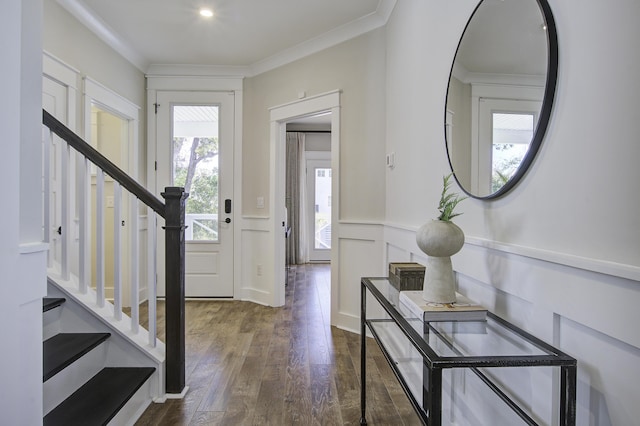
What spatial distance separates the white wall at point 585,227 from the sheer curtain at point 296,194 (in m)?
5.53

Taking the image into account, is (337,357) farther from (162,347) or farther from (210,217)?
(210,217)

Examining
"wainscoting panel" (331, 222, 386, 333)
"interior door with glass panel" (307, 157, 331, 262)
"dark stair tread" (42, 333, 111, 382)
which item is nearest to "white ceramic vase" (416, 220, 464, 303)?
"dark stair tread" (42, 333, 111, 382)

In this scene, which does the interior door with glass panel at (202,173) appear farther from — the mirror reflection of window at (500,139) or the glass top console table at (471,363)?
the mirror reflection of window at (500,139)

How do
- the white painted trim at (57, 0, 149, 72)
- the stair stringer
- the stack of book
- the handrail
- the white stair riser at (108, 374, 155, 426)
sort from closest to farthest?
1. the stack of book
2. the white stair riser at (108, 374, 155, 426)
3. the handrail
4. the stair stringer
5. the white painted trim at (57, 0, 149, 72)

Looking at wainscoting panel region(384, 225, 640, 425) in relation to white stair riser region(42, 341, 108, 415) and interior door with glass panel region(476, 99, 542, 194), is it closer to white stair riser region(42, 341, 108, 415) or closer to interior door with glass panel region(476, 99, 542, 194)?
interior door with glass panel region(476, 99, 542, 194)

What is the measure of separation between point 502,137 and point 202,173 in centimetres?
353

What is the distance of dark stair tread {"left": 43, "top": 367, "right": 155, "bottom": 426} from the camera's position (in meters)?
1.52

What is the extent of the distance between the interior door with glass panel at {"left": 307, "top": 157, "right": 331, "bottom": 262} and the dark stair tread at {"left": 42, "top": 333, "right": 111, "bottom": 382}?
5.17m

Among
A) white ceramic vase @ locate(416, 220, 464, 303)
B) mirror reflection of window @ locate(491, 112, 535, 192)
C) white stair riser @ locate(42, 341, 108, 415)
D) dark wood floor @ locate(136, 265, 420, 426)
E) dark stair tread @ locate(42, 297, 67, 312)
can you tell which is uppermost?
mirror reflection of window @ locate(491, 112, 535, 192)

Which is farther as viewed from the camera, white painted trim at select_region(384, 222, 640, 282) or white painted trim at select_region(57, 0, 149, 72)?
white painted trim at select_region(57, 0, 149, 72)

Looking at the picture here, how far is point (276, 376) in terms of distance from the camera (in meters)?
2.28

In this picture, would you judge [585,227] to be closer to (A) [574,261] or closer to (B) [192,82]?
(A) [574,261]

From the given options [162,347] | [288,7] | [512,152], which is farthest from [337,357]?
[288,7]

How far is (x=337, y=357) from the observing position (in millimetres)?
2570
